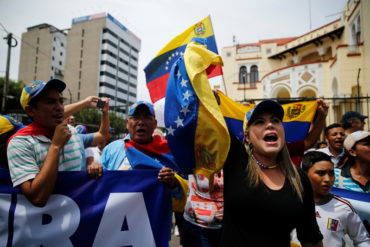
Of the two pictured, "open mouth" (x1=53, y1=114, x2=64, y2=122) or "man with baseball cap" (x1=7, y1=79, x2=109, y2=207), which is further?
"open mouth" (x1=53, y1=114, x2=64, y2=122)

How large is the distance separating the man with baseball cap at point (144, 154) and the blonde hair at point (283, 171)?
2.48 ft

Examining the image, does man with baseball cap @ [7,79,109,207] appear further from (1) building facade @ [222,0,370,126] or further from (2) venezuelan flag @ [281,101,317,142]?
(1) building facade @ [222,0,370,126]

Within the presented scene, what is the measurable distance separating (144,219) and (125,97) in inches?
3249

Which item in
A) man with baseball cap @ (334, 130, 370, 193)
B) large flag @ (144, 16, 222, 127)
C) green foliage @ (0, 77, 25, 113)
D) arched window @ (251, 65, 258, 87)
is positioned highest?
arched window @ (251, 65, 258, 87)

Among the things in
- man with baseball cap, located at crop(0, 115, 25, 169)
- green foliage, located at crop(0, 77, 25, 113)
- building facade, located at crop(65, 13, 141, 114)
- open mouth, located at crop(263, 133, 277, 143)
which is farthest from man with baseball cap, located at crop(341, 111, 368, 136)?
building facade, located at crop(65, 13, 141, 114)

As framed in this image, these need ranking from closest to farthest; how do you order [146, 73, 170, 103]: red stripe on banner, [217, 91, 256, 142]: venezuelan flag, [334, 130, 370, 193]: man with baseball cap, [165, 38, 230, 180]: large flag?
1. [165, 38, 230, 180]: large flag
2. [334, 130, 370, 193]: man with baseball cap
3. [146, 73, 170, 103]: red stripe on banner
4. [217, 91, 256, 142]: venezuelan flag

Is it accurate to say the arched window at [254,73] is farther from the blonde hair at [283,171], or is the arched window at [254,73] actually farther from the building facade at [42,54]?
the building facade at [42,54]

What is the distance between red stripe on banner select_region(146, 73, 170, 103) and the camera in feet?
10.9

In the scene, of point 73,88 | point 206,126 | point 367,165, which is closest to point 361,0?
point 367,165

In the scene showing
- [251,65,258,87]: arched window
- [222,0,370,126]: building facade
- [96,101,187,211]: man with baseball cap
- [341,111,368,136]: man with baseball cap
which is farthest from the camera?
[251,65,258,87]: arched window

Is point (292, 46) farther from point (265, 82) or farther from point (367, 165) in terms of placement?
point (367, 165)

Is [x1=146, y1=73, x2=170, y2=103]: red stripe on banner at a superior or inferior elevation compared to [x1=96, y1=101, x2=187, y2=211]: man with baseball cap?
superior

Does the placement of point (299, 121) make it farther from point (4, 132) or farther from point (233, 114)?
point (4, 132)

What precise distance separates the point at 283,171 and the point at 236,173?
15.7 inches
